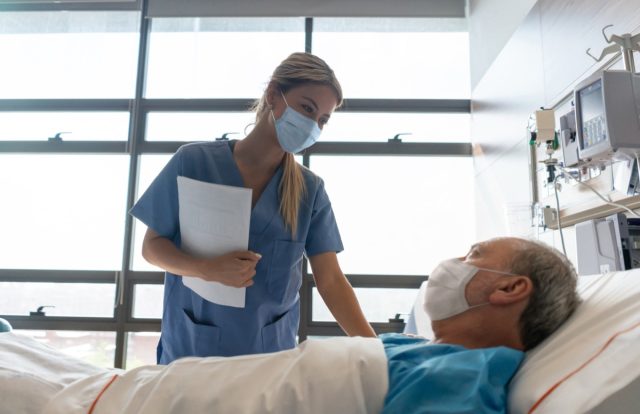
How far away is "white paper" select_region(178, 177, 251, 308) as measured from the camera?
125 cm

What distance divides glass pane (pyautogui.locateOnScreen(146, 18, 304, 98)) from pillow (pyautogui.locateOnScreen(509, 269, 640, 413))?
3033 mm

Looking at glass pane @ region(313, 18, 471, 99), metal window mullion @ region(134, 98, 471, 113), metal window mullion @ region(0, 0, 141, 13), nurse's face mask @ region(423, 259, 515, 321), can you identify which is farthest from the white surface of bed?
metal window mullion @ region(0, 0, 141, 13)

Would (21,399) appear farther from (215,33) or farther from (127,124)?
(215,33)

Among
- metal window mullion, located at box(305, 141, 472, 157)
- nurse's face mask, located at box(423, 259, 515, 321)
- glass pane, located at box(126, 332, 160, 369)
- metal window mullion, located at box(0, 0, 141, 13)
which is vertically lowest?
glass pane, located at box(126, 332, 160, 369)

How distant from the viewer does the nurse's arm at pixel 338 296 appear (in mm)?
1381

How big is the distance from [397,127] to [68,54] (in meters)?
2.41

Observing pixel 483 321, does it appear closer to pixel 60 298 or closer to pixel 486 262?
pixel 486 262

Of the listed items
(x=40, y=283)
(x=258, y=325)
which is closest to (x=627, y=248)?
(x=258, y=325)

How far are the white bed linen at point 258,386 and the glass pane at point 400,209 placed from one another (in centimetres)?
258

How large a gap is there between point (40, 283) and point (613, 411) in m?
3.62

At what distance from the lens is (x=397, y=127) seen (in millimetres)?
3596

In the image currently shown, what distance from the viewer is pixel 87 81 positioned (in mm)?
3762

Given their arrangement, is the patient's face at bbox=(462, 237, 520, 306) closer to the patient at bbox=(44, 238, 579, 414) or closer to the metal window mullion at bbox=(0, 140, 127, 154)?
the patient at bbox=(44, 238, 579, 414)

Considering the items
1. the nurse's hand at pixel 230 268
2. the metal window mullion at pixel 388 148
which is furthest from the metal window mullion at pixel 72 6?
the nurse's hand at pixel 230 268
